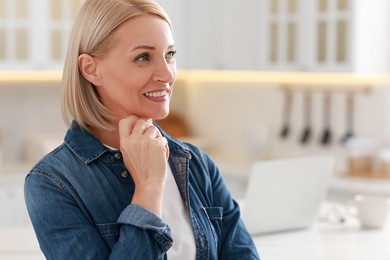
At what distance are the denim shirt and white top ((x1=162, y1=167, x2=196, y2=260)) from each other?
1 centimetres

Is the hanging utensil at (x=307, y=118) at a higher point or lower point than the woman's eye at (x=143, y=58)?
lower

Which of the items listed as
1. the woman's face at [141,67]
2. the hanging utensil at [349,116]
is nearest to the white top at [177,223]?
the woman's face at [141,67]

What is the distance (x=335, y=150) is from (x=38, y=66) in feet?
6.15

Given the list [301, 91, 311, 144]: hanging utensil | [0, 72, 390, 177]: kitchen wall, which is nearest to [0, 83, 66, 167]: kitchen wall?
[0, 72, 390, 177]: kitchen wall

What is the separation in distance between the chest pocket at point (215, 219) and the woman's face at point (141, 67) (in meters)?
0.26

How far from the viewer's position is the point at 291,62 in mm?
4820

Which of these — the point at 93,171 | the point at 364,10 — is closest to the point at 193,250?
the point at 93,171

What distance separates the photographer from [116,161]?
5.32 feet

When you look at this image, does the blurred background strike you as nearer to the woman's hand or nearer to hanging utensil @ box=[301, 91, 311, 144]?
hanging utensil @ box=[301, 91, 311, 144]

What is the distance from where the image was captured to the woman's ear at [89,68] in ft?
5.23

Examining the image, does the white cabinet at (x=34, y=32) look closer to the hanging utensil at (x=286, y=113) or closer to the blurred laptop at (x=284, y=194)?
the hanging utensil at (x=286, y=113)

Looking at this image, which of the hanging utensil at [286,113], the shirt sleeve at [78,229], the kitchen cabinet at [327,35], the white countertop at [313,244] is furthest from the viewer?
the hanging utensil at [286,113]

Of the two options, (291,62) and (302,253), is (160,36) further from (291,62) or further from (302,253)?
(291,62)

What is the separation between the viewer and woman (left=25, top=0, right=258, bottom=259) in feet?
4.97
